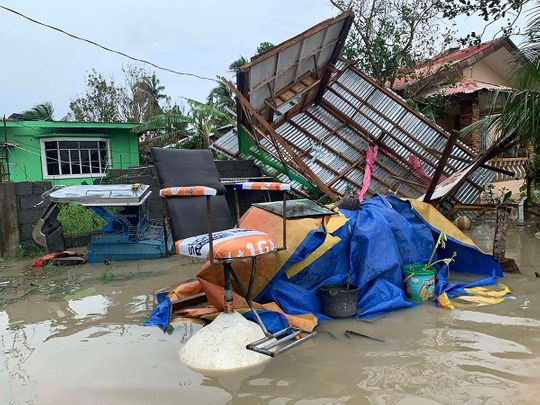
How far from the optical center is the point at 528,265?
5.32 m

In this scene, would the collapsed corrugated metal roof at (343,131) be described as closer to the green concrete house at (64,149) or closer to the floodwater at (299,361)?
the floodwater at (299,361)

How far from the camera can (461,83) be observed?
1242cm

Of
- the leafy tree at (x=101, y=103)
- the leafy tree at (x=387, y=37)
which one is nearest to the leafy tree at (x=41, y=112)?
the leafy tree at (x=101, y=103)

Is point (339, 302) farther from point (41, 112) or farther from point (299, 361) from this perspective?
point (41, 112)

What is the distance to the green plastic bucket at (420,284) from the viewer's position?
13.3ft

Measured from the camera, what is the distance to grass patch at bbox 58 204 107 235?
752 cm

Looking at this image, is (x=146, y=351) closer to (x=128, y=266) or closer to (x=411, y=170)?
(x=128, y=266)

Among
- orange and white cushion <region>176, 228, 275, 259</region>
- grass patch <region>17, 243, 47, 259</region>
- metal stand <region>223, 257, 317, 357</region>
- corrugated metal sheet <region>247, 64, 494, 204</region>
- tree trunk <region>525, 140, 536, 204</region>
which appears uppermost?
corrugated metal sheet <region>247, 64, 494, 204</region>

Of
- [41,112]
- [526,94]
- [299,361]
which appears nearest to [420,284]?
[299,361]

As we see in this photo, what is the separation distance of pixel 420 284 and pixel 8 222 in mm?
6139

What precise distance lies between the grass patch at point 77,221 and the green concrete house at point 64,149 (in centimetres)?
652

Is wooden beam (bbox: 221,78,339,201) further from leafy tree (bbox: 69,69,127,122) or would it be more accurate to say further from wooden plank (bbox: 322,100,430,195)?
leafy tree (bbox: 69,69,127,122)

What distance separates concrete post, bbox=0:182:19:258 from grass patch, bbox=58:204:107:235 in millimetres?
770

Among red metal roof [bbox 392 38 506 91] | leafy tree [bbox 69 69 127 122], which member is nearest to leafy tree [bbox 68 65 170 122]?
leafy tree [bbox 69 69 127 122]
